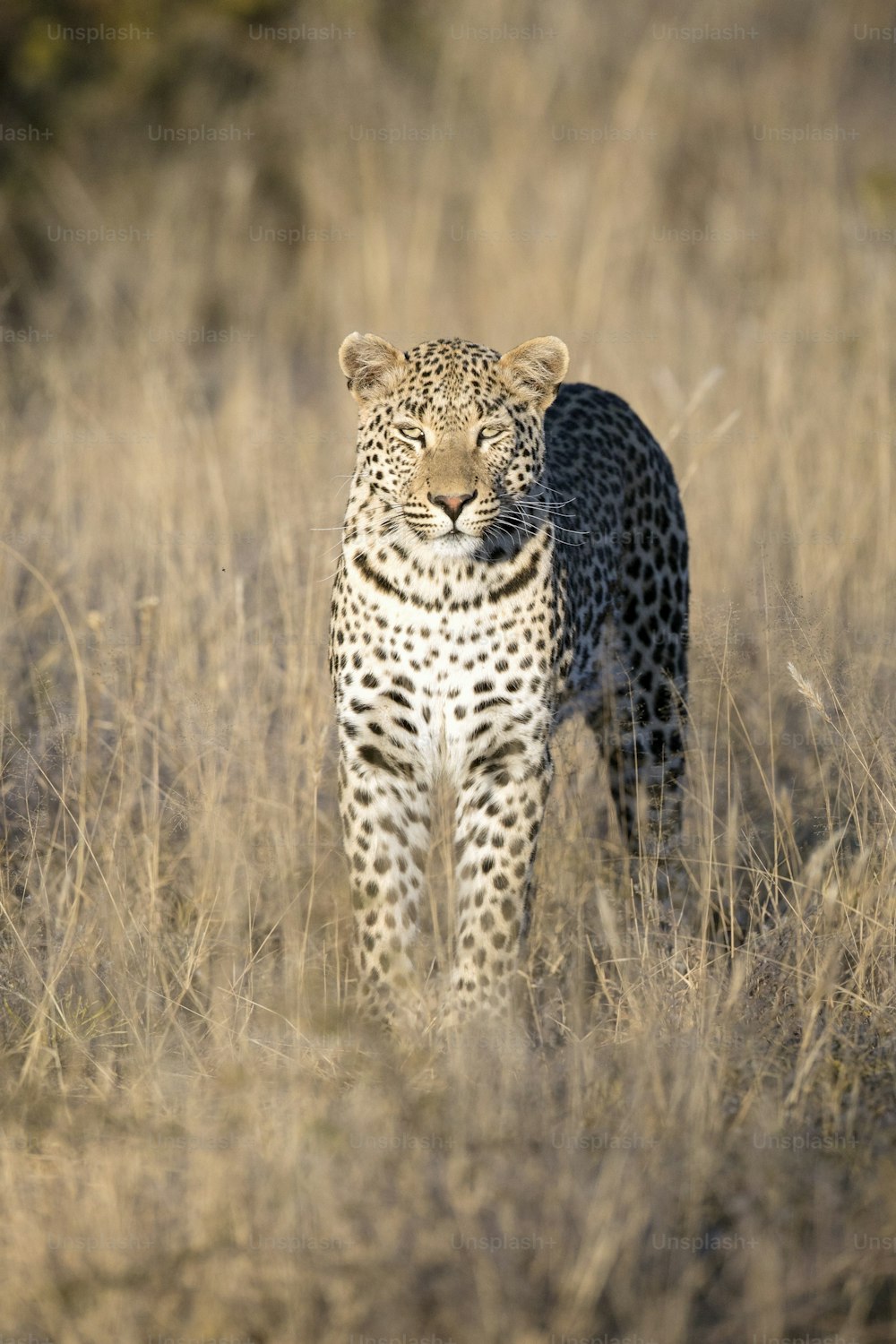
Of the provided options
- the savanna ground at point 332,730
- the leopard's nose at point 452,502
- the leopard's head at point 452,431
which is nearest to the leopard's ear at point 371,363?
the leopard's head at point 452,431

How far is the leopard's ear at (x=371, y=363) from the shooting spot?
502 centimetres

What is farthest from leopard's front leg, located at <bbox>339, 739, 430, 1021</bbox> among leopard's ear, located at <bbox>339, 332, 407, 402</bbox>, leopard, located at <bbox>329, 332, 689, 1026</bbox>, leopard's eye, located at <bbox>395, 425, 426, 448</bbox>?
leopard's ear, located at <bbox>339, 332, 407, 402</bbox>

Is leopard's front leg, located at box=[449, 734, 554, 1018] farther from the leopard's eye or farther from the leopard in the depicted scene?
the leopard's eye

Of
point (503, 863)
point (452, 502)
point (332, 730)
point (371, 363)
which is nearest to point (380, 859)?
point (503, 863)

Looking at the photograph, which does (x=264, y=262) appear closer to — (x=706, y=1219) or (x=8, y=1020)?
(x=8, y=1020)

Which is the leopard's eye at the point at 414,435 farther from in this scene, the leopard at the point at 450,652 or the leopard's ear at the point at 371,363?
the leopard's ear at the point at 371,363

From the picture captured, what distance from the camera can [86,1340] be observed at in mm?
3201

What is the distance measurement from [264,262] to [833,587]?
22.4ft

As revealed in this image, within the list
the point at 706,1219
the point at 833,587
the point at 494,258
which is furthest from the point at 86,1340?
the point at 494,258

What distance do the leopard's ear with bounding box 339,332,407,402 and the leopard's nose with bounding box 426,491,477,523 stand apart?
0.55m

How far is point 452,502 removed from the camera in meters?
4.62

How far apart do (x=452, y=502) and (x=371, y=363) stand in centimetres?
67

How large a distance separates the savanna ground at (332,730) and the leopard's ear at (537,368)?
1.01 m

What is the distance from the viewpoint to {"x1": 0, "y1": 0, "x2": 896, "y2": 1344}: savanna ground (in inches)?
133
